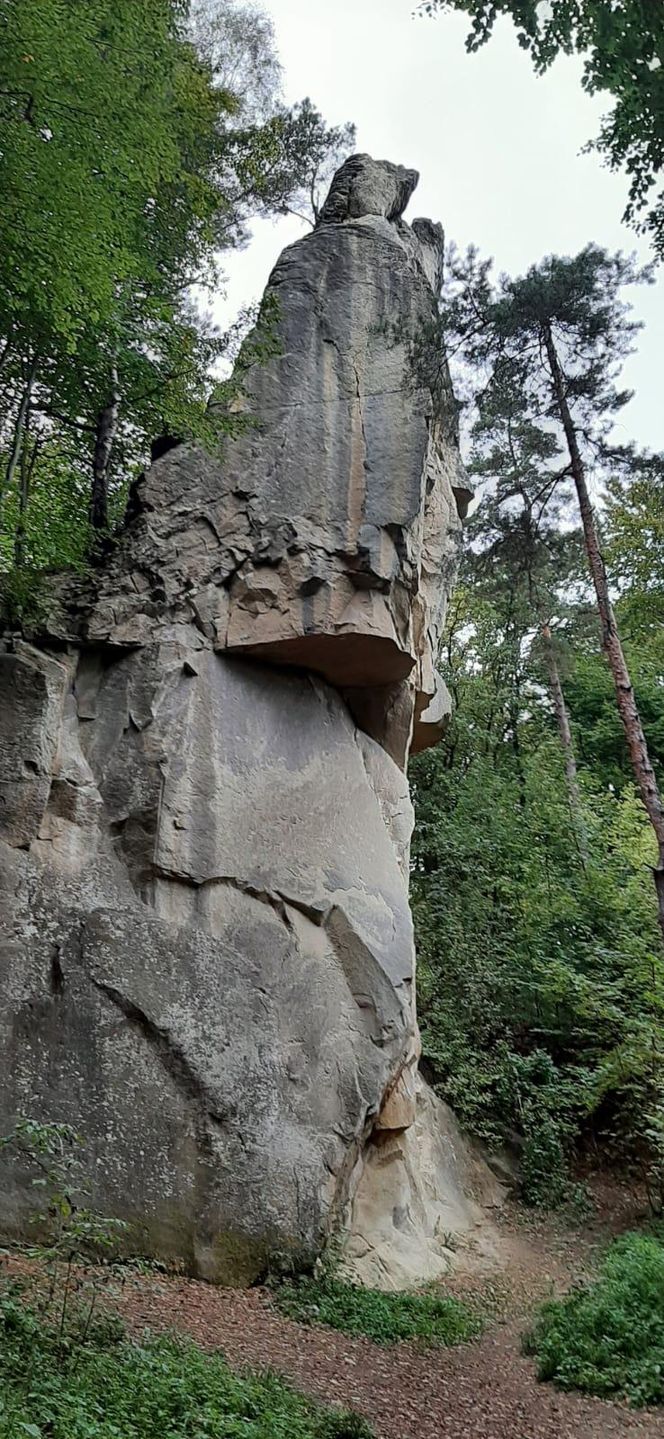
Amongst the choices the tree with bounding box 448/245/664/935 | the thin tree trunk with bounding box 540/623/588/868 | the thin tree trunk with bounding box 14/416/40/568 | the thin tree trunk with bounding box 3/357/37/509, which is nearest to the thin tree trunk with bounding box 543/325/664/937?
the tree with bounding box 448/245/664/935

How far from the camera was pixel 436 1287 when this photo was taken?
9.35 m

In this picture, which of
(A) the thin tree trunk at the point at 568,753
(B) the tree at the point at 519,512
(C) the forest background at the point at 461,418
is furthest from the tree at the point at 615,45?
(A) the thin tree trunk at the point at 568,753

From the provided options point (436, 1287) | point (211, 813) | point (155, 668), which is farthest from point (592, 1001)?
point (155, 668)

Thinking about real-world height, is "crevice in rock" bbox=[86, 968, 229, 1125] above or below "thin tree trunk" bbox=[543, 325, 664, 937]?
below

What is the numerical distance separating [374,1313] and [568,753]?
13.6 m

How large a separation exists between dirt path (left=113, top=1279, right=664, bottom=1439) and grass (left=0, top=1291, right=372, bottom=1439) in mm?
540

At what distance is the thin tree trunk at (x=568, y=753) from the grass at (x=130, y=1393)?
40.1ft

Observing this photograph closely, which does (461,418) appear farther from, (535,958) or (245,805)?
(535,958)

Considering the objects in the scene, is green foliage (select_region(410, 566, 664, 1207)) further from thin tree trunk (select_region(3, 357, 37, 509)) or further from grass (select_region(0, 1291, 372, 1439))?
grass (select_region(0, 1291, 372, 1439))

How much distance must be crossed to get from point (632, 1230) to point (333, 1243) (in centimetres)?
443

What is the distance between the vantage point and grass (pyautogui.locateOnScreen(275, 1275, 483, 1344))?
7.57 meters

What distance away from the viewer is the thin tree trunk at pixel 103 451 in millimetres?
11727

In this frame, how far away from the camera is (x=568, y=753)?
65.0 ft

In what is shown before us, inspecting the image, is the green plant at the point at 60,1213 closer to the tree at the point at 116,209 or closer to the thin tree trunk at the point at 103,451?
the tree at the point at 116,209
